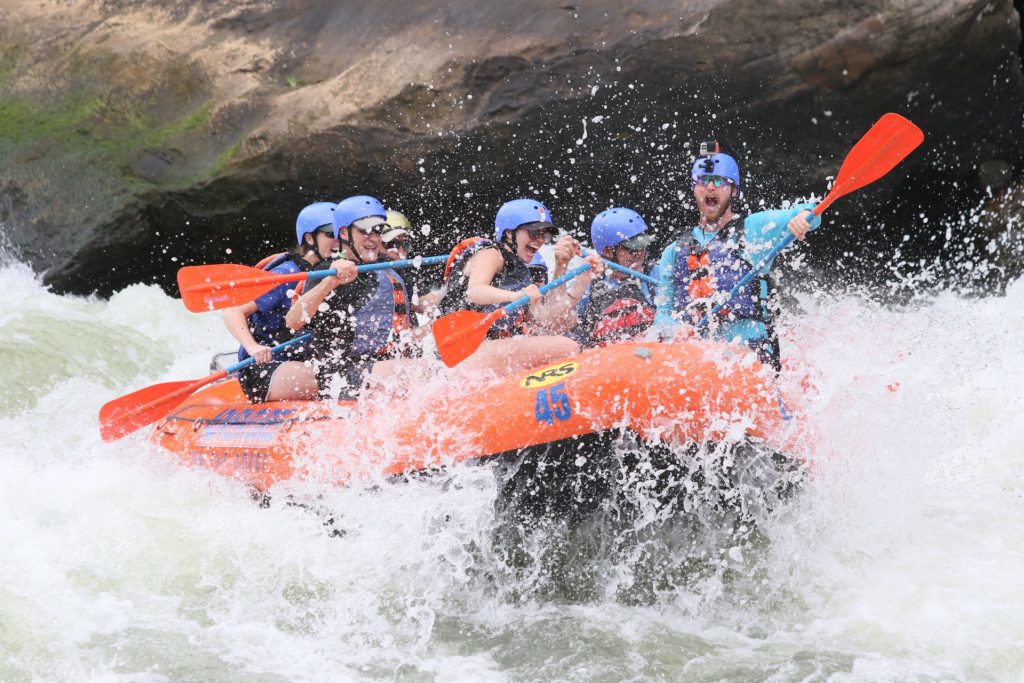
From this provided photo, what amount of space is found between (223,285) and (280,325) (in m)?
0.47

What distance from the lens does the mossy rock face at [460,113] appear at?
699 cm

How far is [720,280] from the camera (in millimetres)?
4461

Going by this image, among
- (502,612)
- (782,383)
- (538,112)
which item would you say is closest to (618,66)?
(538,112)

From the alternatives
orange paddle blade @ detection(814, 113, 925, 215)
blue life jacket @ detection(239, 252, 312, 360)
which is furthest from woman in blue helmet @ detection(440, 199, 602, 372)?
orange paddle blade @ detection(814, 113, 925, 215)

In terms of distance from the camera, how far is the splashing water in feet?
12.2

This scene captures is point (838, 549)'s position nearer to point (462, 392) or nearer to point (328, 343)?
point (462, 392)

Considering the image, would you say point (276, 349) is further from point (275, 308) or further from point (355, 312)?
point (355, 312)

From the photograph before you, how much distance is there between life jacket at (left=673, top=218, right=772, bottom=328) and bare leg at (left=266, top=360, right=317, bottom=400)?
5.75 feet

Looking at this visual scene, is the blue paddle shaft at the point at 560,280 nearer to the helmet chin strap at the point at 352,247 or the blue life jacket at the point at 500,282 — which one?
the blue life jacket at the point at 500,282

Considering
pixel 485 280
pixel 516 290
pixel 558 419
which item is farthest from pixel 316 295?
pixel 558 419

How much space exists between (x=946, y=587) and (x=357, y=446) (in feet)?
7.43

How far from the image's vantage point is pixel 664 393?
158 inches

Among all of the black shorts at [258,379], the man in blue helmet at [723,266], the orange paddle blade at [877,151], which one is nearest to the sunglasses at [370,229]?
the black shorts at [258,379]

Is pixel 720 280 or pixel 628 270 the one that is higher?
pixel 628 270
